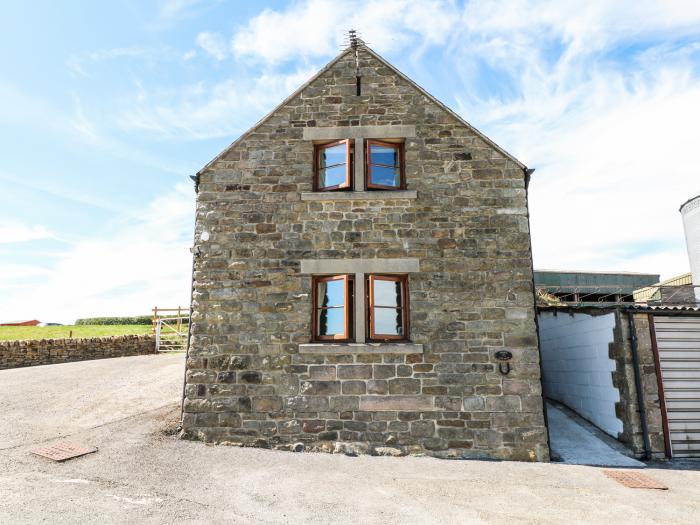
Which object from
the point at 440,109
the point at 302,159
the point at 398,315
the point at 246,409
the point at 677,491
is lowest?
the point at 677,491

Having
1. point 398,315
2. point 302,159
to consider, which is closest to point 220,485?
point 398,315

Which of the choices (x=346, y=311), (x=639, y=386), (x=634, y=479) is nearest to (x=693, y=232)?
(x=639, y=386)

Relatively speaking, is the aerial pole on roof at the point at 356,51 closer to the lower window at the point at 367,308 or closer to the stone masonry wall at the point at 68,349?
the lower window at the point at 367,308

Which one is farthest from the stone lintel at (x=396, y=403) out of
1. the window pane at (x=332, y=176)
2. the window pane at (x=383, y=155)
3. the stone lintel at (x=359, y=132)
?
the stone lintel at (x=359, y=132)

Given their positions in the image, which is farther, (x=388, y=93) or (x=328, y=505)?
(x=388, y=93)

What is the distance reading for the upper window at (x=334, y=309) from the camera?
8.38 metres

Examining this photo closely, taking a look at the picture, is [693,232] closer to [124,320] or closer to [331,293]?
[331,293]

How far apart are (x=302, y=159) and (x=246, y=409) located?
4910mm

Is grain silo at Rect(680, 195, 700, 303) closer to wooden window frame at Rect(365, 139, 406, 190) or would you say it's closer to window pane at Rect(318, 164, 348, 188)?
wooden window frame at Rect(365, 139, 406, 190)

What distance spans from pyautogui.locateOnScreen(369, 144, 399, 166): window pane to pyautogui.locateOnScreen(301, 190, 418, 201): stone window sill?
2.55ft


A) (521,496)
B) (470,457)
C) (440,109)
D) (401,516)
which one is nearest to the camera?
(401,516)

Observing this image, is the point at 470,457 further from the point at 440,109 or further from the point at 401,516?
the point at 440,109

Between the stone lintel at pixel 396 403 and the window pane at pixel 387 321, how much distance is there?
1171mm

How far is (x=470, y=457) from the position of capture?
7.75 m
